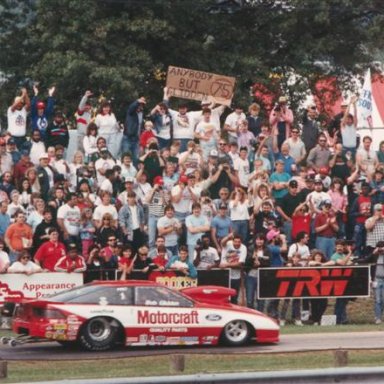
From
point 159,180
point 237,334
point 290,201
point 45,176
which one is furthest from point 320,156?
point 237,334

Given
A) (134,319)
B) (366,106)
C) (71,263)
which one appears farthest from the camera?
(366,106)

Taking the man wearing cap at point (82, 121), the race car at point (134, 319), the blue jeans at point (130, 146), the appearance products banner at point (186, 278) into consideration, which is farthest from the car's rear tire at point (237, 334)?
the man wearing cap at point (82, 121)

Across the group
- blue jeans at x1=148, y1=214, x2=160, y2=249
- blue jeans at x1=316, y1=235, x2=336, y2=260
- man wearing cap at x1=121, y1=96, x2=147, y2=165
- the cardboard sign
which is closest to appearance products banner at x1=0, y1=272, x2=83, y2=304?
blue jeans at x1=148, y1=214, x2=160, y2=249

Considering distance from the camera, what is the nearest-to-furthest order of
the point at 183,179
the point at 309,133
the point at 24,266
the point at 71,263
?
1. the point at 24,266
2. the point at 71,263
3. the point at 183,179
4. the point at 309,133

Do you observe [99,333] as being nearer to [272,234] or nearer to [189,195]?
[272,234]

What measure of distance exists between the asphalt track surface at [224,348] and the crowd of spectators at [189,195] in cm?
254

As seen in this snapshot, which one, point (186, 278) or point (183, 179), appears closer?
point (186, 278)

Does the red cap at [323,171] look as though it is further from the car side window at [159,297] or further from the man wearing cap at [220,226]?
the car side window at [159,297]

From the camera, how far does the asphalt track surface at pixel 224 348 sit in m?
24.0

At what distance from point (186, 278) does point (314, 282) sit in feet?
8.76

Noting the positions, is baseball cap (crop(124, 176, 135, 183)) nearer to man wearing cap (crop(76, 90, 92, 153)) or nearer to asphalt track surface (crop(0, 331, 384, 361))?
man wearing cap (crop(76, 90, 92, 153))

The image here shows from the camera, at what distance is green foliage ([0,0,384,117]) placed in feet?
135

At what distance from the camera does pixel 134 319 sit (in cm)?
2503

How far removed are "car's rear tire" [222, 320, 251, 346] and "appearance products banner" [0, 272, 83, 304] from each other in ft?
12.0
